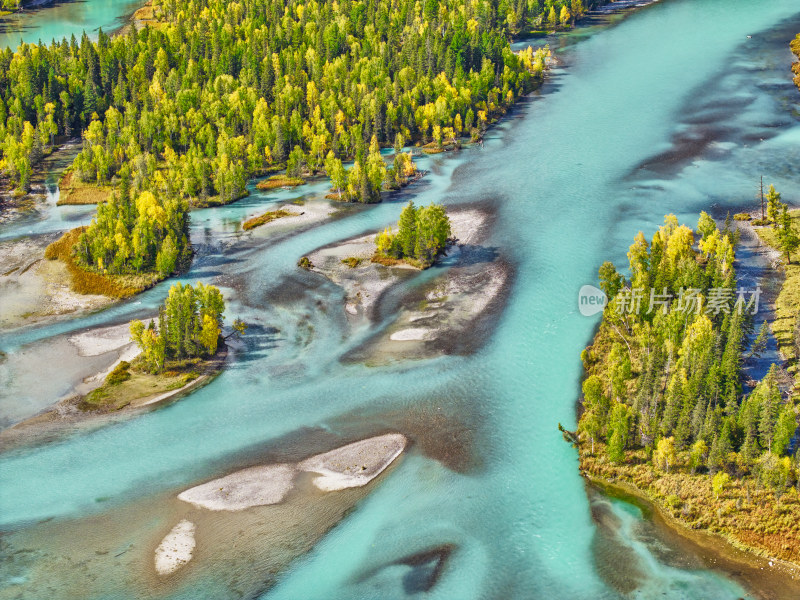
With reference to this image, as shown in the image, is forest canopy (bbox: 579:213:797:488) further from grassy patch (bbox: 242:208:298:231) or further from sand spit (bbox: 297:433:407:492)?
grassy patch (bbox: 242:208:298:231)

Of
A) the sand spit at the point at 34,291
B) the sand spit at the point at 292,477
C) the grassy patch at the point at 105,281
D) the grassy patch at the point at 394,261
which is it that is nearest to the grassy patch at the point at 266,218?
the grassy patch at the point at 105,281

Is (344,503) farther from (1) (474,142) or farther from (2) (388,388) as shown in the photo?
(1) (474,142)

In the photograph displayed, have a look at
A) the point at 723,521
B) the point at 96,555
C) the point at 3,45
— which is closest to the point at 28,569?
the point at 96,555

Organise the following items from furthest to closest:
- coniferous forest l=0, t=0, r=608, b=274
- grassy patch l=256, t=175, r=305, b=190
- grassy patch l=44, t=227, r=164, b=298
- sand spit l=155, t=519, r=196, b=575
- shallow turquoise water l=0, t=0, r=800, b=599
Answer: grassy patch l=256, t=175, r=305, b=190 → coniferous forest l=0, t=0, r=608, b=274 → grassy patch l=44, t=227, r=164, b=298 → shallow turquoise water l=0, t=0, r=800, b=599 → sand spit l=155, t=519, r=196, b=575

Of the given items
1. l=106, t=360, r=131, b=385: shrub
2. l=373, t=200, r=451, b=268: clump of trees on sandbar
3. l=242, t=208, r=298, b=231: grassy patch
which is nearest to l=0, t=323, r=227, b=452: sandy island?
l=106, t=360, r=131, b=385: shrub

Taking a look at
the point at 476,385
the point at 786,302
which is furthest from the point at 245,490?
the point at 786,302

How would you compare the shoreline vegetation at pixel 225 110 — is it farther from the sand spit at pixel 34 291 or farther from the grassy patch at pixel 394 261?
the grassy patch at pixel 394 261

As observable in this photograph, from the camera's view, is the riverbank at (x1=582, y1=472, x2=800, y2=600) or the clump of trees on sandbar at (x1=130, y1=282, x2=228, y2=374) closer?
the riverbank at (x1=582, y1=472, x2=800, y2=600)
